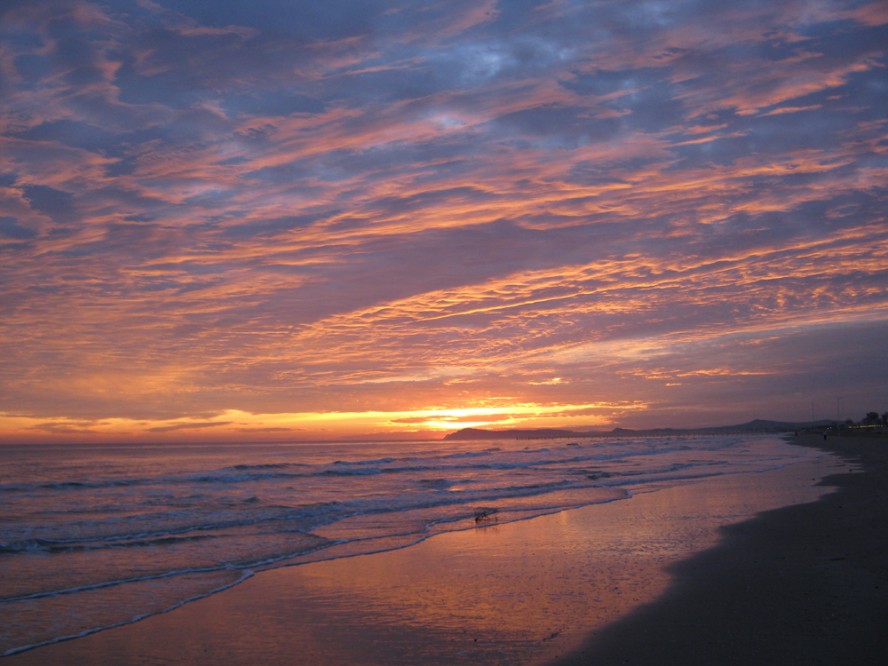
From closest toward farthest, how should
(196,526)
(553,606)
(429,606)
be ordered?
1. (553,606)
2. (429,606)
3. (196,526)

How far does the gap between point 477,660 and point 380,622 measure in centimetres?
225

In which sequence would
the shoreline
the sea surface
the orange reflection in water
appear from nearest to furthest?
the shoreline
the orange reflection in water
the sea surface

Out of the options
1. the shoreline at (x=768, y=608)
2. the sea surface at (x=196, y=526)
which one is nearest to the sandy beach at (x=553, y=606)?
the shoreline at (x=768, y=608)

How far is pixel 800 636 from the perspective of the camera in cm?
803

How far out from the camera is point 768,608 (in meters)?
9.40

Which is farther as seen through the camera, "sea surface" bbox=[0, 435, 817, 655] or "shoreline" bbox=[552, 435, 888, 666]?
"sea surface" bbox=[0, 435, 817, 655]

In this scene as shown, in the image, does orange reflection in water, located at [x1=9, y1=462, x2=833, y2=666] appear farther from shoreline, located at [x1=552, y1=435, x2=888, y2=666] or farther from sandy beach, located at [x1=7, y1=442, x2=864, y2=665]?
shoreline, located at [x1=552, y1=435, x2=888, y2=666]

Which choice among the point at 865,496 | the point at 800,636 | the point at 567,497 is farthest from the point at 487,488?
the point at 800,636

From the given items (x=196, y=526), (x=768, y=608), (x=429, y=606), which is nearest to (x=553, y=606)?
(x=429, y=606)

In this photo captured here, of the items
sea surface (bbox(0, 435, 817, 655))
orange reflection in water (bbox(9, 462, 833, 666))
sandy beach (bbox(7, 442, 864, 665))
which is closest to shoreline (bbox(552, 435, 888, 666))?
sandy beach (bbox(7, 442, 864, 665))

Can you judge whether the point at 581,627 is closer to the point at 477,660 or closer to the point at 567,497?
the point at 477,660

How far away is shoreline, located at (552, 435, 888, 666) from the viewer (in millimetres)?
7598

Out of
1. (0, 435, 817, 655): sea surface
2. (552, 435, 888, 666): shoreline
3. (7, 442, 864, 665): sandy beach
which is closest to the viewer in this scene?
(552, 435, 888, 666): shoreline

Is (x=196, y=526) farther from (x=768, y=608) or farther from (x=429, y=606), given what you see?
(x=768, y=608)
